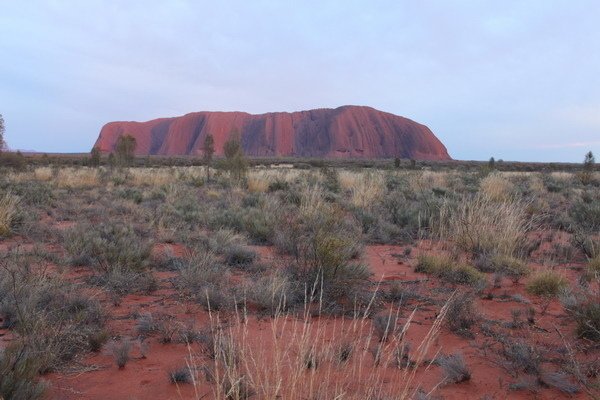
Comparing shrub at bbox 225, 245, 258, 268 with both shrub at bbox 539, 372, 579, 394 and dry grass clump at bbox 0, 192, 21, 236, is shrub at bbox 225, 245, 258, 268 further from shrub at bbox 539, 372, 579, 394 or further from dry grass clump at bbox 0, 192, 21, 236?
dry grass clump at bbox 0, 192, 21, 236

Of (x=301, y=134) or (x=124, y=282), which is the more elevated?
(x=301, y=134)

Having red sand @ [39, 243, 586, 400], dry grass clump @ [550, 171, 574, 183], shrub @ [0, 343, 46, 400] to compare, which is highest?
dry grass clump @ [550, 171, 574, 183]

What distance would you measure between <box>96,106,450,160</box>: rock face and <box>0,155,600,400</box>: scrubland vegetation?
358 ft

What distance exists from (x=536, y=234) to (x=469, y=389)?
5708mm

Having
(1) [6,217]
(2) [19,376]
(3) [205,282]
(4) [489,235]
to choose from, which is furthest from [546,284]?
(1) [6,217]

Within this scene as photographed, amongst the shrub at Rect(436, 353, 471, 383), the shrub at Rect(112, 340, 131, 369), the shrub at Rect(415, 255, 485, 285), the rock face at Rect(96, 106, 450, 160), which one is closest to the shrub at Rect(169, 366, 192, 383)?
the shrub at Rect(112, 340, 131, 369)

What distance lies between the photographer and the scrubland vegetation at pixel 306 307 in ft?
8.69

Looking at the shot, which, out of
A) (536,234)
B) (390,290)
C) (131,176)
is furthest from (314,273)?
(131,176)

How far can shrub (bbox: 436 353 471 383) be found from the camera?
9.41ft

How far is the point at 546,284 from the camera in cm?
450

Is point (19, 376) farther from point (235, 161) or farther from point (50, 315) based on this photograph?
point (235, 161)

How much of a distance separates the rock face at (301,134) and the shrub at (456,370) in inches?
4438

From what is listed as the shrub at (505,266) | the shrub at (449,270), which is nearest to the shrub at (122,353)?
the shrub at (449,270)

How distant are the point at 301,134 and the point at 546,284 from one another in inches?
4819
